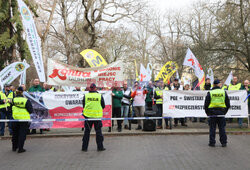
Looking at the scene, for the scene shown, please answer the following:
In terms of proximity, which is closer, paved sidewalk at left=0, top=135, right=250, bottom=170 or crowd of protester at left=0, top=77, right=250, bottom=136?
paved sidewalk at left=0, top=135, right=250, bottom=170

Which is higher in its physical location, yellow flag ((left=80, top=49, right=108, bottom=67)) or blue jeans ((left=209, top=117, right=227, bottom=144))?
yellow flag ((left=80, top=49, right=108, bottom=67))

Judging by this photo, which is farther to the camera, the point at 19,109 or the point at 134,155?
the point at 19,109

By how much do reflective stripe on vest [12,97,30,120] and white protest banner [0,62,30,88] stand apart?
124 inches

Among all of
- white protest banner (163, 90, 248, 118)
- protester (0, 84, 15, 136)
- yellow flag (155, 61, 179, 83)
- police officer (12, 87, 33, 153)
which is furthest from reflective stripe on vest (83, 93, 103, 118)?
yellow flag (155, 61, 179, 83)

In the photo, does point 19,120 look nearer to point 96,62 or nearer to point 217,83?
point 96,62

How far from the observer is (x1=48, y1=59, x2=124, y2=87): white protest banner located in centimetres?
877

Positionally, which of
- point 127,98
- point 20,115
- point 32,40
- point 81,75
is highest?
point 32,40

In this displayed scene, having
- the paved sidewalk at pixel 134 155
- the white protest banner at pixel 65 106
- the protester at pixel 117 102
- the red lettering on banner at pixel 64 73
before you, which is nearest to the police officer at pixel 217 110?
the paved sidewalk at pixel 134 155

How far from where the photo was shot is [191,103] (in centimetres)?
973

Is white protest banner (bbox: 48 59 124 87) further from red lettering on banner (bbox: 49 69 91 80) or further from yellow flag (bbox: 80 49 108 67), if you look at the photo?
yellow flag (bbox: 80 49 108 67)

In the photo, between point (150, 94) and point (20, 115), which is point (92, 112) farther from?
point (150, 94)

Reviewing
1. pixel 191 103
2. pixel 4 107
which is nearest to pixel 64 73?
pixel 4 107

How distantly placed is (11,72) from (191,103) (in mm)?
7677

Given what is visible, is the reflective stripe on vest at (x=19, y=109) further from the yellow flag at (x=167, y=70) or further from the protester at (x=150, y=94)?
the yellow flag at (x=167, y=70)
